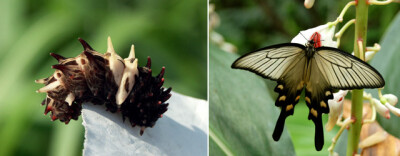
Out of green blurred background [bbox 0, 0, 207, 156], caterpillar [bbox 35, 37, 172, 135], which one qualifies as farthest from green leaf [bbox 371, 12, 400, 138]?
green blurred background [bbox 0, 0, 207, 156]

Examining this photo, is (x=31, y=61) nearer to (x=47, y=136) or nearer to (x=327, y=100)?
Answer: (x=47, y=136)

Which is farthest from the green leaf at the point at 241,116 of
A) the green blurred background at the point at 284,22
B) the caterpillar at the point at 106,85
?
the green blurred background at the point at 284,22

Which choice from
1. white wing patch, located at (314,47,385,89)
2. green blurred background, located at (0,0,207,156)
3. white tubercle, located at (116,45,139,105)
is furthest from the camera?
green blurred background, located at (0,0,207,156)

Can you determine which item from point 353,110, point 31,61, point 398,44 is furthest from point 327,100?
point 31,61

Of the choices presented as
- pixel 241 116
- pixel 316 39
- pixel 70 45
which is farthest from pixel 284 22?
pixel 316 39

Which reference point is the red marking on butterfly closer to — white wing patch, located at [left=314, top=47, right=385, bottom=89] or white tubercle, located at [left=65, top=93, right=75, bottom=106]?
white wing patch, located at [left=314, top=47, right=385, bottom=89]

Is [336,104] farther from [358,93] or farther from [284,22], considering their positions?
[284,22]
